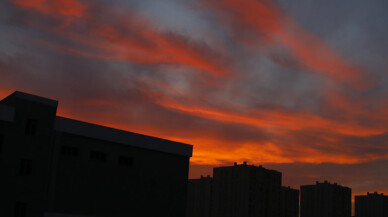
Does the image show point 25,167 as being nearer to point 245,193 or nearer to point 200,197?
point 245,193

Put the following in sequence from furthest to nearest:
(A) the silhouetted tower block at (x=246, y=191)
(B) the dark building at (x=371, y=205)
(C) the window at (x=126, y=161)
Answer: (B) the dark building at (x=371, y=205)
(A) the silhouetted tower block at (x=246, y=191)
(C) the window at (x=126, y=161)

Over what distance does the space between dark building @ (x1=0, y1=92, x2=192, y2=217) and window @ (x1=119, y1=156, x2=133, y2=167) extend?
1.0 inches

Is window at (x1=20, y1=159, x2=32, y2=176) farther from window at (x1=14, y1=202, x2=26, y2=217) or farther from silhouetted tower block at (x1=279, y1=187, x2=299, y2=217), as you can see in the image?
silhouetted tower block at (x1=279, y1=187, x2=299, y2=217)

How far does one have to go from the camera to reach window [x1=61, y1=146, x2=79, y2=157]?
35.4m

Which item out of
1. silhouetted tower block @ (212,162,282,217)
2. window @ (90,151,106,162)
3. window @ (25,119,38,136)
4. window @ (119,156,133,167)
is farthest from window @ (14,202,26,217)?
silhouetted tower block @ (212,162,282,217)

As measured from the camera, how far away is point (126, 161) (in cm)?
3925

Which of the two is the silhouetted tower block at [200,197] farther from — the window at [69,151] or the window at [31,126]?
the window at [31,126]

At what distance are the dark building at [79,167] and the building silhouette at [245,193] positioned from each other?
→ 196ft

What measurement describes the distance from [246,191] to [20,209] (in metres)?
73.1

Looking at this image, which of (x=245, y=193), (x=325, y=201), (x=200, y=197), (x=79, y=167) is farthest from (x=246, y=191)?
(x=79, y=167)

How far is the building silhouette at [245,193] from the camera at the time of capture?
100 metres

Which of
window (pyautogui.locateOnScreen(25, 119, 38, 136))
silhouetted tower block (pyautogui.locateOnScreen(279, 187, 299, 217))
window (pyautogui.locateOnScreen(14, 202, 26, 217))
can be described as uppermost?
window (pyautogui.locateOnScreen(25, 119, 38, 136))

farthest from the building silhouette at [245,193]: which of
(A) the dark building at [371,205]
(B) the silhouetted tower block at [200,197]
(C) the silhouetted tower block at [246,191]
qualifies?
(A) the dark building at [371,205]

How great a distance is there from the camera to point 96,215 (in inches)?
1447
